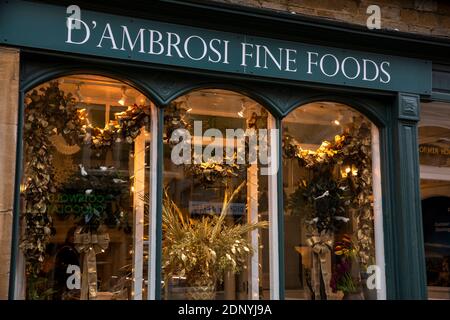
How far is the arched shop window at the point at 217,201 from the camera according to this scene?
5602 millimetres

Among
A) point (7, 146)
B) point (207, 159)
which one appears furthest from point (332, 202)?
point (7, 146)

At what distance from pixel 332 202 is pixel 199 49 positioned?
2.23 m

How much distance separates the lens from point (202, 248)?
18.6 ft

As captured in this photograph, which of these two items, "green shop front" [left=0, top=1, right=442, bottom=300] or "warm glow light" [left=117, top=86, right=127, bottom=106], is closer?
"green shop front" [left=0, top=1, right=442, bottom=300]

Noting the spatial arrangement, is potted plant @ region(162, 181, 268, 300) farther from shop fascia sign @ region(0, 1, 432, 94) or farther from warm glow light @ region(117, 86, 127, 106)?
shop fascia sign @ region(0, 1, 432, 94)

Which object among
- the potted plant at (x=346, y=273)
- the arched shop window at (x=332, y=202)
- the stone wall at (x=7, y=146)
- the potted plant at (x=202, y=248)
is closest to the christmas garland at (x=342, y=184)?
the arched shop window at (x=332, y=202)

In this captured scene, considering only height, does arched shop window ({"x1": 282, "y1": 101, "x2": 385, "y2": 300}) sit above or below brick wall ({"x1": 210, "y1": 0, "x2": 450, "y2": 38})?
below

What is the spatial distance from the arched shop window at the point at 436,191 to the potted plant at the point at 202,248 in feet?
7.91

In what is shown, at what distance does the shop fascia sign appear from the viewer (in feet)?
16.1

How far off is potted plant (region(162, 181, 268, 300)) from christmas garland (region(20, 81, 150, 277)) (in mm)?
783

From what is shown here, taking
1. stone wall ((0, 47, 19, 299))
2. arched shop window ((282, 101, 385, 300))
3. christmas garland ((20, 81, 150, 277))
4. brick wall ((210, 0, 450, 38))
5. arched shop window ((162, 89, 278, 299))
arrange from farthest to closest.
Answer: arched shop window ((282, 101, 385, 300)) → brick wall ((210, 0, 450, 38)) → arched shop window ((162, 89, 278, 299)) → christmas garland ((20, 81, 150, 277)) → stone wall ((0, 47, 19, 299))

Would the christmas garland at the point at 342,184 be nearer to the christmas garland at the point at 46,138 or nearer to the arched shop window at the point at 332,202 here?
the arched shop window at the point at 332,202

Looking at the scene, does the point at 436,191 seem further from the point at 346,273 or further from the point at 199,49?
the point at 199,49

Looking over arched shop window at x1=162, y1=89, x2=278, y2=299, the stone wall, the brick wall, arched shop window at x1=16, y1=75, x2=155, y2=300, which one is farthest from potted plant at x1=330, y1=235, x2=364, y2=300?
the stone wall
